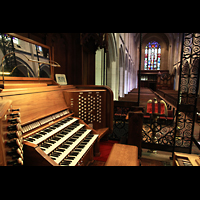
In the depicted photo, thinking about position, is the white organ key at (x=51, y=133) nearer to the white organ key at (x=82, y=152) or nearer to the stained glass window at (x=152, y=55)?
the white organ key at (x=82, y=152)

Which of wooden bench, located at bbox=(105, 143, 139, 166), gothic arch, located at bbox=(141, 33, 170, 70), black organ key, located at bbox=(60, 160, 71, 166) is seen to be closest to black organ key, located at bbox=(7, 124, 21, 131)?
wooden bench, located at bbox=(105, 143, 139, 166)

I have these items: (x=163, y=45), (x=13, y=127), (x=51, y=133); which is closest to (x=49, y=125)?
(x=51, y=133)

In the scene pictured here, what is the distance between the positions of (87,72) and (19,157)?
4.12 metres

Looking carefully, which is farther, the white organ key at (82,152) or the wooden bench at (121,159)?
the white organ key at (82,152)

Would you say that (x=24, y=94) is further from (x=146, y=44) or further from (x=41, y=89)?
Answer: (x=146, y=44)

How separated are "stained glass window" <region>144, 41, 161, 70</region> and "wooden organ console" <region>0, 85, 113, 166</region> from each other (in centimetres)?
2416

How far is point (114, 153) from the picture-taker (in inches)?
31.7

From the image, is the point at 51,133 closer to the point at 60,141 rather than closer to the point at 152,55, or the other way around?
the point at 60,141

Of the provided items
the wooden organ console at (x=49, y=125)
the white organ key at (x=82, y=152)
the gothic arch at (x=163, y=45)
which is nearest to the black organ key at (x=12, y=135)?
the wooden organ console at (x=49, y=125)

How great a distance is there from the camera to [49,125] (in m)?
2.00

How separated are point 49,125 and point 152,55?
85.6 ft

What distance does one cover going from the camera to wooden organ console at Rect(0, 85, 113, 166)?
0.93 metres

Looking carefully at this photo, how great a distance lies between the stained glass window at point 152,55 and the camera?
24500 millimetres

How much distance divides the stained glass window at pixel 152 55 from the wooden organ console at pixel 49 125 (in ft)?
79.3
